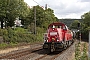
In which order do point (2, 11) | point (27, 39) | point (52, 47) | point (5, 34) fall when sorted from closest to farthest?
point (52, 47)
point (5, 34)
point (27, 39)
point (2, 11)

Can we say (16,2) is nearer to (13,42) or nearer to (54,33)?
(13,42)

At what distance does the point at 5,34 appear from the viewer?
34.5 m

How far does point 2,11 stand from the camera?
204ft

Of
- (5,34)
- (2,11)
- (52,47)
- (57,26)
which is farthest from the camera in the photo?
(2,11)

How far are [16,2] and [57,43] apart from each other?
158 feet

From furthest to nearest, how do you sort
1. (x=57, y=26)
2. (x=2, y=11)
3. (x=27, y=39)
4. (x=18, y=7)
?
(x=18, y=7) → (x=2, y=11) → (x=27, y=39) → (x=57, y=26)

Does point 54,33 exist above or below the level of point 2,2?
below

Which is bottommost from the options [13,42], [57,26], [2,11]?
[13,42]

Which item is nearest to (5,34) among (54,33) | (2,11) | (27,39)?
(27,39)

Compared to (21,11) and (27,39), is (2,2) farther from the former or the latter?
(27,39)

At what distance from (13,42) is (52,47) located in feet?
45.1

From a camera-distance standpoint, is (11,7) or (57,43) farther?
(11,7)

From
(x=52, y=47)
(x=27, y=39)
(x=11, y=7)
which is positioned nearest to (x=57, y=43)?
(x=52, y=47)

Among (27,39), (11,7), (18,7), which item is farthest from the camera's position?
(18,7)
